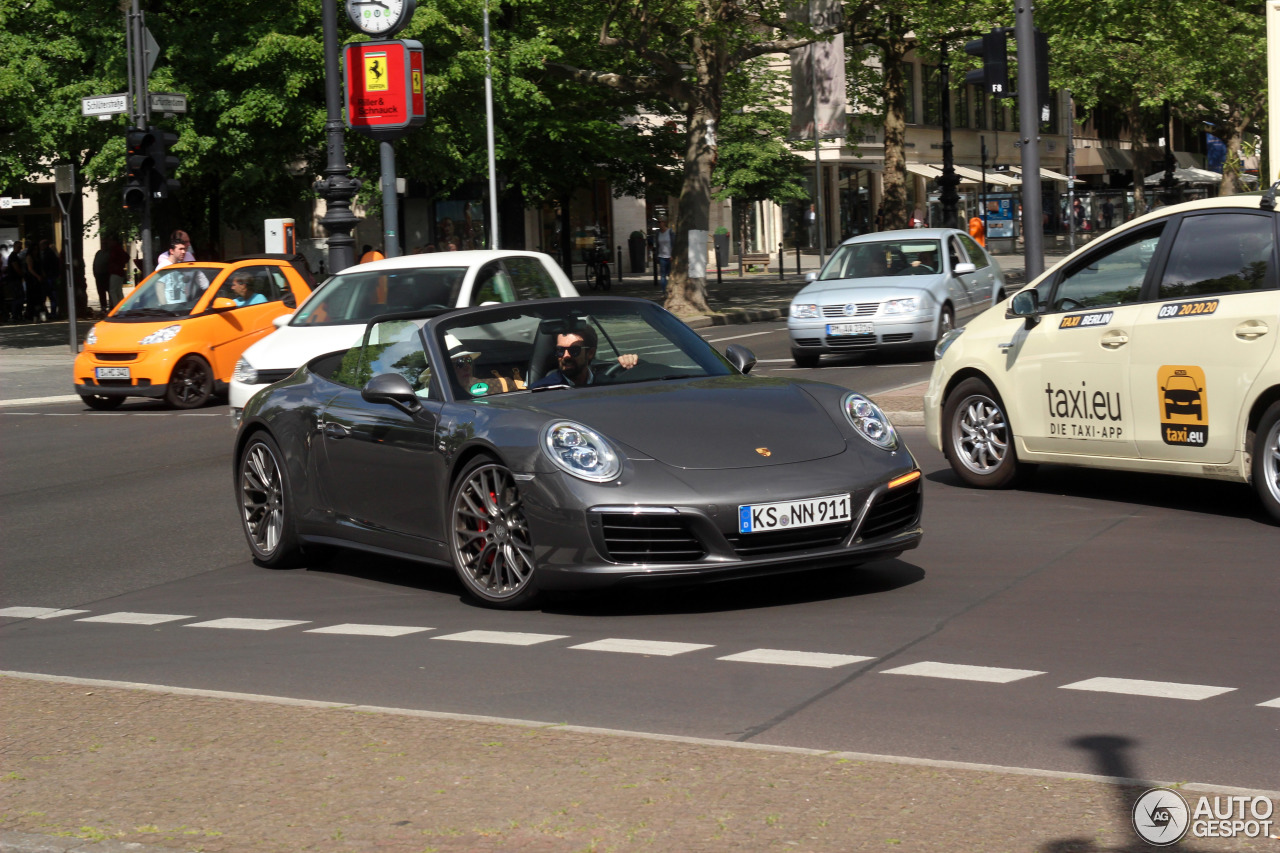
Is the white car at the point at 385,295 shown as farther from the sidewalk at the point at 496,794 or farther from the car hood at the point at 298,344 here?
the sidewalk at the point at 496,794

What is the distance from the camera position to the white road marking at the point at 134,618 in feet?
26.4

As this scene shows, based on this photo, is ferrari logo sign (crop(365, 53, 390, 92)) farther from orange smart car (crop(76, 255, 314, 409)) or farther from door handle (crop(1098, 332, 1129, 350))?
door handle (crop(1098, 332, 1129, 350))

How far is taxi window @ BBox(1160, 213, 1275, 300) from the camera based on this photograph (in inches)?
357

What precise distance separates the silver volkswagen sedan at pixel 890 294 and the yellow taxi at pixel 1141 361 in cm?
1034

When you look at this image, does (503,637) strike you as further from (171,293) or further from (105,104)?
(105,104)

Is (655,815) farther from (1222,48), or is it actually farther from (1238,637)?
(1222,48)

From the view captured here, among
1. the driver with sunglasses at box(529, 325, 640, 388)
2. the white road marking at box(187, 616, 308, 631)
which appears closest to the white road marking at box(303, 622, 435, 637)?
the white road marking at box(187, 616, 308, 631)


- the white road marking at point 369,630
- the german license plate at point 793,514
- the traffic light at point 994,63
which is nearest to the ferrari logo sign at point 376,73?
the traffic light at point 994,63

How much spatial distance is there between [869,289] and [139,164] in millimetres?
10245

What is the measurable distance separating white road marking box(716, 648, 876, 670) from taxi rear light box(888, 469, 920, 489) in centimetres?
126

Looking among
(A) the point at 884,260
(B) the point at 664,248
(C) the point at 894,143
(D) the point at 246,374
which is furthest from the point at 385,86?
(C) the point at 894,143

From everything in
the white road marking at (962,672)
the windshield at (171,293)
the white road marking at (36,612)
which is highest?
the windshield at (171,293)

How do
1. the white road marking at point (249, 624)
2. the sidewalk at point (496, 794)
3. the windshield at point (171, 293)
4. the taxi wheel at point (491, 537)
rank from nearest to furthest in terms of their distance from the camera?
the sidewalk at point (496, 794), the taxi wheel at point (491, 537), the white road marking at point (249, 624), the windshield at point (171, 293)

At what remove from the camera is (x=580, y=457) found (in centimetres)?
741
